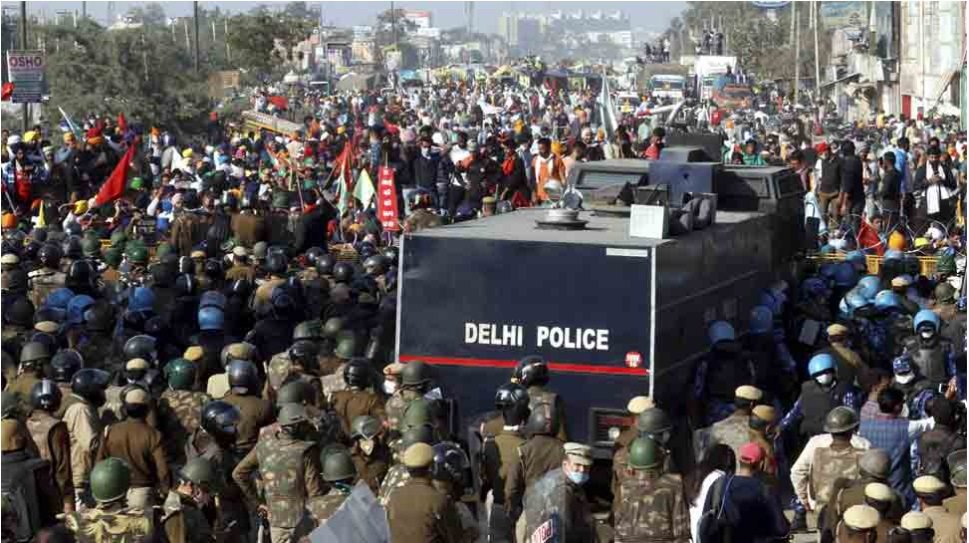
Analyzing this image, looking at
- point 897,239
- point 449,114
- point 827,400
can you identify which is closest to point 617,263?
point 827,400

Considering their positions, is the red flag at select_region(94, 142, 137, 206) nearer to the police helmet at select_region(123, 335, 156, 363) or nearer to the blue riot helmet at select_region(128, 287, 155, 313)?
the blue riot helmet at select_region(128, 287, 155, 313)

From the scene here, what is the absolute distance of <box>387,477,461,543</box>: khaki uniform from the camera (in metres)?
10.1

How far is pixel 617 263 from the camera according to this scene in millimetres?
13562

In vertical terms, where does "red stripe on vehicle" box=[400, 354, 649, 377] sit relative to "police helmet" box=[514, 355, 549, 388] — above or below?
below

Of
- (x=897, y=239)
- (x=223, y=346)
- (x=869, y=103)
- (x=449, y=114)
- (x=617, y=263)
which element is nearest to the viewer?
(x=617, y=263)

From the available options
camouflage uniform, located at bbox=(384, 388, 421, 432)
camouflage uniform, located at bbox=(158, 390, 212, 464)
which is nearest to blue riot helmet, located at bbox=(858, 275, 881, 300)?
camouflage uniform, located at bbox=(384, 388, 421, 432)

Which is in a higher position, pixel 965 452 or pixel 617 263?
pixel 617 263

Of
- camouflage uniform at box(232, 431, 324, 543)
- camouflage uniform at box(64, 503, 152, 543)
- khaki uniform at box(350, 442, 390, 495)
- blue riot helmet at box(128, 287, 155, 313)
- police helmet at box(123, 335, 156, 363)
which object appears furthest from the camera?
blue riot helmet at box(128, 287, 155, 313)

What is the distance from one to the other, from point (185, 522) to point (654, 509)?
2.54 m

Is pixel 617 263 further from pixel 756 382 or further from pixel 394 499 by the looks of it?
pixel 394 499

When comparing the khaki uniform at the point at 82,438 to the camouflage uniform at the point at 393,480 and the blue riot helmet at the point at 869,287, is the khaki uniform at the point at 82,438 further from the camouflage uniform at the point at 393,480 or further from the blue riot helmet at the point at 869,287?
the blue riot helmet at the point at 869,287

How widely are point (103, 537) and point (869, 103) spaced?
62.8 meters

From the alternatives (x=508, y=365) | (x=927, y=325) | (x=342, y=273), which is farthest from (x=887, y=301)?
(x=342, y=273)

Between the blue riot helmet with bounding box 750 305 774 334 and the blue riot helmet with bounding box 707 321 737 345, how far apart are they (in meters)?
0.92
